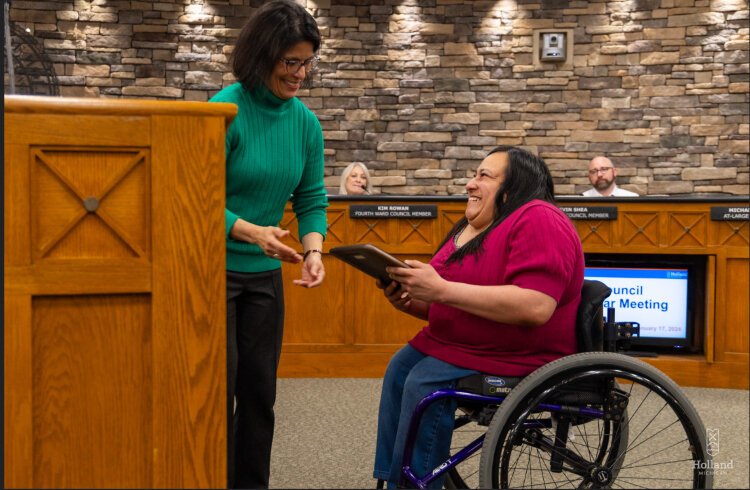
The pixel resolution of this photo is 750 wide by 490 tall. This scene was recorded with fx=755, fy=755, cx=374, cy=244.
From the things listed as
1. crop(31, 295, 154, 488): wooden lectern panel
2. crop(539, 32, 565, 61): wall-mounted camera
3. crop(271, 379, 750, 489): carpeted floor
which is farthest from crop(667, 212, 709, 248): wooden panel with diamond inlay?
crop(31, 295, 154, 488): wooden lectern panel

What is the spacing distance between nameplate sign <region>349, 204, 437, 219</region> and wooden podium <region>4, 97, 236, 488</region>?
10.4 feet

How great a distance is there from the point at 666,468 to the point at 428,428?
142 centimetres

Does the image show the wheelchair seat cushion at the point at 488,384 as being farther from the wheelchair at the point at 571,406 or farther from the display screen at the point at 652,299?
the display screen at the point at 652,299

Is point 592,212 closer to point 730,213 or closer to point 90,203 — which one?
point 730,213

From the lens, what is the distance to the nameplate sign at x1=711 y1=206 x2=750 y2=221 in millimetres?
3977

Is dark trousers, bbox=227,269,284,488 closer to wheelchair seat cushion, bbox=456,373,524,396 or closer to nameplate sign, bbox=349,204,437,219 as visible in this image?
wheelchair seat cushion, bbox=456,373,524,396

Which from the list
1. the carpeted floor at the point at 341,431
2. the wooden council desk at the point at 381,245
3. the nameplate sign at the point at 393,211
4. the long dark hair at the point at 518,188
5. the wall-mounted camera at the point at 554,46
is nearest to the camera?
the long dark hair at the point at 518,188

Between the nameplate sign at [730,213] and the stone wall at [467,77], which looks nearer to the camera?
the nameplate sign at [730,213]

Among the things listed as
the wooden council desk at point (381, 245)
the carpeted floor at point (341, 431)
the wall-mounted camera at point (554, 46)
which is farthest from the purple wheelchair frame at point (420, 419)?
the wall-mounted camera at point (554, 46)

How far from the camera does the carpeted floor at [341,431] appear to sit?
257 centimetres

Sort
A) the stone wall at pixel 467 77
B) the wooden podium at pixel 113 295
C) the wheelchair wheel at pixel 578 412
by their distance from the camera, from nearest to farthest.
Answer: the wooden podium at pixel 113 295 → the wheelchair wheel at pixel 578 412 → the stone wall at pixel 467 77

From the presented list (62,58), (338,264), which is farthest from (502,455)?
(62,58)

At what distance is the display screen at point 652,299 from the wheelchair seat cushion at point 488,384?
8.06 feet

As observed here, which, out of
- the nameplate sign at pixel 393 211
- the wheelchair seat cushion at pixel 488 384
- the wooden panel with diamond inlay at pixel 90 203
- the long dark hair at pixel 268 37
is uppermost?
the long dark hair at pixel 268 37
